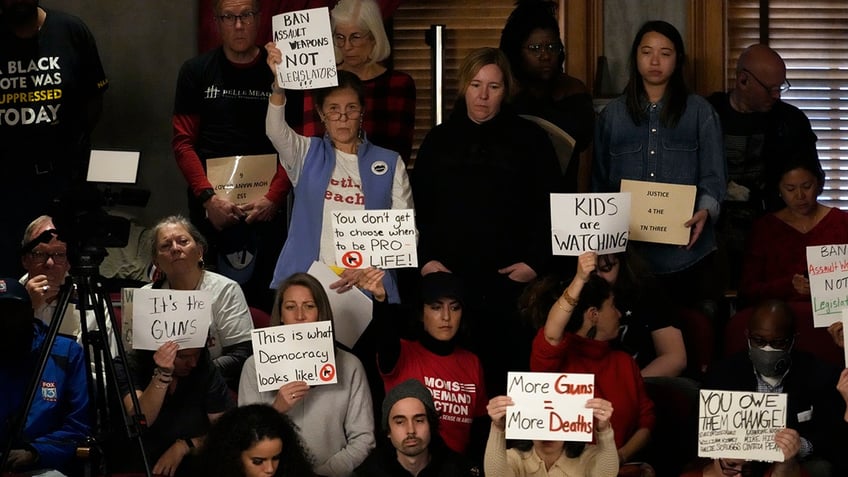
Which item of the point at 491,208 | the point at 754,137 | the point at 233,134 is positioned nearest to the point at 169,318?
the point at 233,134

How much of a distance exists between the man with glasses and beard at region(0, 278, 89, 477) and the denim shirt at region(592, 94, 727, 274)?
2.34m

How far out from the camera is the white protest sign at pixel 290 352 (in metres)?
5.40

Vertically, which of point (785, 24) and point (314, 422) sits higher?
point (785, 24)

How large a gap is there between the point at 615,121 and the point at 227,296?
5.77 ft

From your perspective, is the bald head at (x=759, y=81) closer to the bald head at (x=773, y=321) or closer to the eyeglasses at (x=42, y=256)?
the bald head at (x=773, y=321)

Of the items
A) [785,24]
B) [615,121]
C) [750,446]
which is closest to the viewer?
[750,446]

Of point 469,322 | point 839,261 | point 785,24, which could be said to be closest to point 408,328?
point 469,322

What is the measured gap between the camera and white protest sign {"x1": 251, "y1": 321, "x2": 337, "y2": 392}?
17.7 ft

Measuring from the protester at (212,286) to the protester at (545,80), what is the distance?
4.73 feet

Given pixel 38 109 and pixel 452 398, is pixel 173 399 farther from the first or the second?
pixel 38 109

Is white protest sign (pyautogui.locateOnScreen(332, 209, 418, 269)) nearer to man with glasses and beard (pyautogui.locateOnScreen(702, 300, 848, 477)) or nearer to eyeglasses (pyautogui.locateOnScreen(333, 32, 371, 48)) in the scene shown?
eyeglasses (pyautogui.locateOnScreen(333, 32, 371, 48))

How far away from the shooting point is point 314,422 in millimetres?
5523

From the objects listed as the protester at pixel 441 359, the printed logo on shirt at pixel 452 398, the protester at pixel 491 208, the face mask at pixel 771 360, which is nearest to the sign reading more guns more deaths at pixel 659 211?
the protester at pixel 491 208

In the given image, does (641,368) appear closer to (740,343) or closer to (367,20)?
(740,343)
